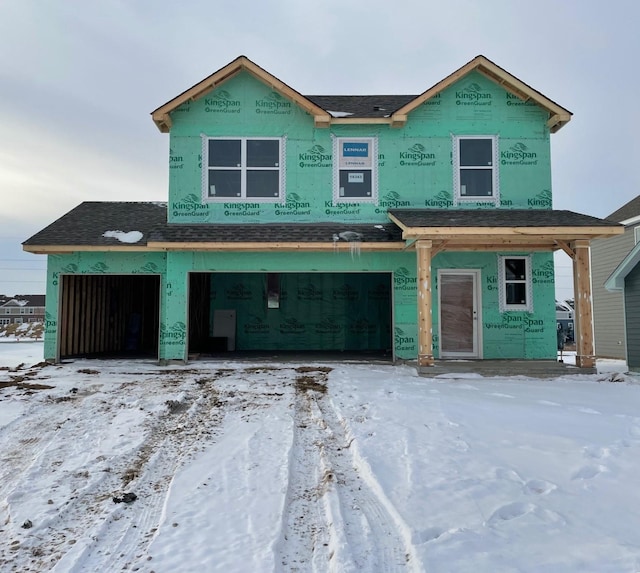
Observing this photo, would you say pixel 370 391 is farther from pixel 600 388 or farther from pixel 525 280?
pixel 525 280

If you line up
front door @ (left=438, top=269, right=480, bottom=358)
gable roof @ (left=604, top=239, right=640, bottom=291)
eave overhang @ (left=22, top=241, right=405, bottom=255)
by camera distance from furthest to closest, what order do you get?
1. gable roof @ (left=604, top=239, right=640, bottom=291)
2. front door @ (left=438, top=269, right=480, bottom=358)
3. eave overhang @ (left=22, top=241, right=405, bottom=255)

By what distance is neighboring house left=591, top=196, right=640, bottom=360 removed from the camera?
16.5 m

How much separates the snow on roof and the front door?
7418mm

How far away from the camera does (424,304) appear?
9023mm

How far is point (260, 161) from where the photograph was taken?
1080cm

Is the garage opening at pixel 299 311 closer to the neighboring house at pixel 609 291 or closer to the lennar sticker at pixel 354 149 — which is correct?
the lennar sticker at pixel 354 149

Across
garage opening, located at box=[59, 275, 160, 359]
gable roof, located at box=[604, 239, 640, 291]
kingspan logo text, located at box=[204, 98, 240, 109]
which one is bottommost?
garage opening, located at box=[59, 275, 160, 359]

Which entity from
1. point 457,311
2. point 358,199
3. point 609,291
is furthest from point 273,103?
point 609,291

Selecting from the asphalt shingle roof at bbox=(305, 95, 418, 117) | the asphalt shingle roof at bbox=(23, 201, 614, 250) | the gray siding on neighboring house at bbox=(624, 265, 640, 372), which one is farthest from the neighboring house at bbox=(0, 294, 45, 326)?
the gray siding on neighboring house at bbox=(624, 265, 640, 372)

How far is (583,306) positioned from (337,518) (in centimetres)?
831

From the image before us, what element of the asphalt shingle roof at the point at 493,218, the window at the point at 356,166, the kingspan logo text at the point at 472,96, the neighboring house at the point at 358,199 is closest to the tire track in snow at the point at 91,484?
the neighboring house at the point at 358,199

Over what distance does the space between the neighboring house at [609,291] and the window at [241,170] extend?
13.1 meters

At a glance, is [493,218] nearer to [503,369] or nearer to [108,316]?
[503,369]

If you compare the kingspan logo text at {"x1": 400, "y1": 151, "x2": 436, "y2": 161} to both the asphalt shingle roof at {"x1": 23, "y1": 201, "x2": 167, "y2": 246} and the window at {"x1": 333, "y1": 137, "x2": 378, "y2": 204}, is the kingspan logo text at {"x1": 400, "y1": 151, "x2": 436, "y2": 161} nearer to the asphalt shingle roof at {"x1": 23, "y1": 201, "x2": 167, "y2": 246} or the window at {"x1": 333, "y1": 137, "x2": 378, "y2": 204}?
the window at {"x1": 333, "y1": 137, "x2": 378, "y2": 204}
